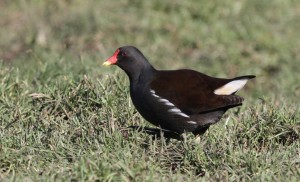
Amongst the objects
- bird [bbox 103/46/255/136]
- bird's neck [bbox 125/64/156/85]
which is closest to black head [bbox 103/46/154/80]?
bird's neck [bbox 125/64/156/85]

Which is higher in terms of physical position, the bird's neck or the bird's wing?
the bird's neck

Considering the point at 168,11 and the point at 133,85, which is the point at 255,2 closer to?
the point at 168,11

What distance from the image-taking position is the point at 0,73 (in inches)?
280

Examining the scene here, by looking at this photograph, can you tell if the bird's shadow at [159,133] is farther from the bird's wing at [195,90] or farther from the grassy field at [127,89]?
the bird's wing at [195,90]

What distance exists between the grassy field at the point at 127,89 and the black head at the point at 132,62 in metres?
0.26

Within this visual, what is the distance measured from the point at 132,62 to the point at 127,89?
1.42 feet

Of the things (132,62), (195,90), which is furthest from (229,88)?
(132,62)

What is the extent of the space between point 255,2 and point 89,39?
8.50 ft

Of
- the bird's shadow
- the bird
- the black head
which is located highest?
the black head

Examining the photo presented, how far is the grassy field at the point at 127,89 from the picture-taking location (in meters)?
5.04

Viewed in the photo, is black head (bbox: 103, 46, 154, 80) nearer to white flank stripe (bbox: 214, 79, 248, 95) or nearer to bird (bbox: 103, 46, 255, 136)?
bird (bbox: 103, 46, 255, 136)

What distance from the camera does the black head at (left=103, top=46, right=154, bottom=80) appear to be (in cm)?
618

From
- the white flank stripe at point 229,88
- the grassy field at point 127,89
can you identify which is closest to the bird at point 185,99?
the white flank stripe at point 229,88

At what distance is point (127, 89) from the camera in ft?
21.8
